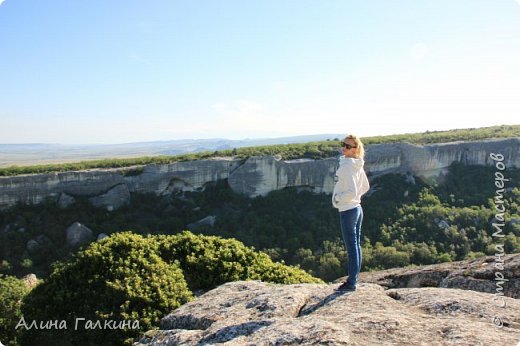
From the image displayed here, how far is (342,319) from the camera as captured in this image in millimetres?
4934

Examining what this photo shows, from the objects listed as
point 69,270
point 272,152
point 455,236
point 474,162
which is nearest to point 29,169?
point 272,152

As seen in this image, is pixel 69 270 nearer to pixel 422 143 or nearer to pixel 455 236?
pixel 455 236

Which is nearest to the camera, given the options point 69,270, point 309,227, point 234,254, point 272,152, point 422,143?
point 69,270

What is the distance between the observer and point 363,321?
479 centimetres

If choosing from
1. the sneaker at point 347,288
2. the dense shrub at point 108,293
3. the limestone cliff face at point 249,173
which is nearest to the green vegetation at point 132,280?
the dense shrub at point 108,293

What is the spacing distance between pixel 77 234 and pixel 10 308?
22.5 meters

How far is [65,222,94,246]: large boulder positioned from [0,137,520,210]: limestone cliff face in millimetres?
4316

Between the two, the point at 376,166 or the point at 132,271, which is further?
the point at 376,166

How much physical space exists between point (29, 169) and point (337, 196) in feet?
121

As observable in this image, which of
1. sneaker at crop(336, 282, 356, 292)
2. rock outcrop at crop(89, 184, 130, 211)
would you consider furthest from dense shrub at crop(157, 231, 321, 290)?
rock outcrop at crop(89, 184, 130, 211)

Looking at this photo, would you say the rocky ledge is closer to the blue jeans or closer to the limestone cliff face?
the blue jeans

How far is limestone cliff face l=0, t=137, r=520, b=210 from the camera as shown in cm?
3538

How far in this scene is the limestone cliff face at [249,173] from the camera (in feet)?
116

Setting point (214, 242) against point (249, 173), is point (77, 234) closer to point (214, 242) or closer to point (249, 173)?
point (249, 173)
